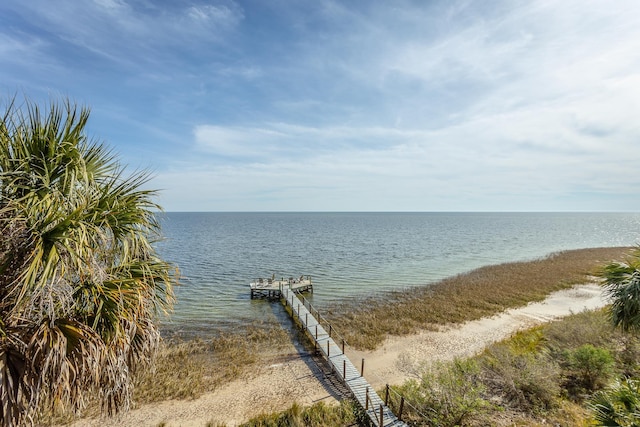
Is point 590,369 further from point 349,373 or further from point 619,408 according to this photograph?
point 349,373

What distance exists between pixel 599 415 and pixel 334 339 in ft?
43.5

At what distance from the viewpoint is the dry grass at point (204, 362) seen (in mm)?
12078

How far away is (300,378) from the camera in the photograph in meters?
A: 13.3

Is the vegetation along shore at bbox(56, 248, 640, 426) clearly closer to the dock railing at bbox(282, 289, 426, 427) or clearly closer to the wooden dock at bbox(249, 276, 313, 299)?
the dock railing at bbox(282, 289, 426, 427)

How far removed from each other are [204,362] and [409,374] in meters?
9.62

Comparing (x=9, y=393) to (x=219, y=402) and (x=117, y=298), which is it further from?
(x=219, y=402)

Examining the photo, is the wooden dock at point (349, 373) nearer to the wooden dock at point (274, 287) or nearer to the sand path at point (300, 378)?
the sand path at point (300, 378)

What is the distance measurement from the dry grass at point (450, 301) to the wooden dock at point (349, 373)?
1.89 meters

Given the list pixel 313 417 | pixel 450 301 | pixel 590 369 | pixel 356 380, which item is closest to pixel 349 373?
pixel 356 380

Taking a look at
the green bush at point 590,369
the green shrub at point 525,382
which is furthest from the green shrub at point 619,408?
the green bush at point 590,369

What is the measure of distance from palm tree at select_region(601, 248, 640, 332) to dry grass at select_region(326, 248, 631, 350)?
8.29 meters

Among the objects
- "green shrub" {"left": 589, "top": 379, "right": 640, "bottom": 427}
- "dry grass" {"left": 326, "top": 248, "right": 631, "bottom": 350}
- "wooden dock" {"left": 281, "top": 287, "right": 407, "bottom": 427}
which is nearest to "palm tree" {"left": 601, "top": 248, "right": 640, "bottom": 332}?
"green shrub" {"left": 589, "top": 379, "right": 640, "bottom": 427}

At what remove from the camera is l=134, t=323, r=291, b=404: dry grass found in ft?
39.6

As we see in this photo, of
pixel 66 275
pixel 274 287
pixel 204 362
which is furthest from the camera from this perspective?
pixel 274 287
